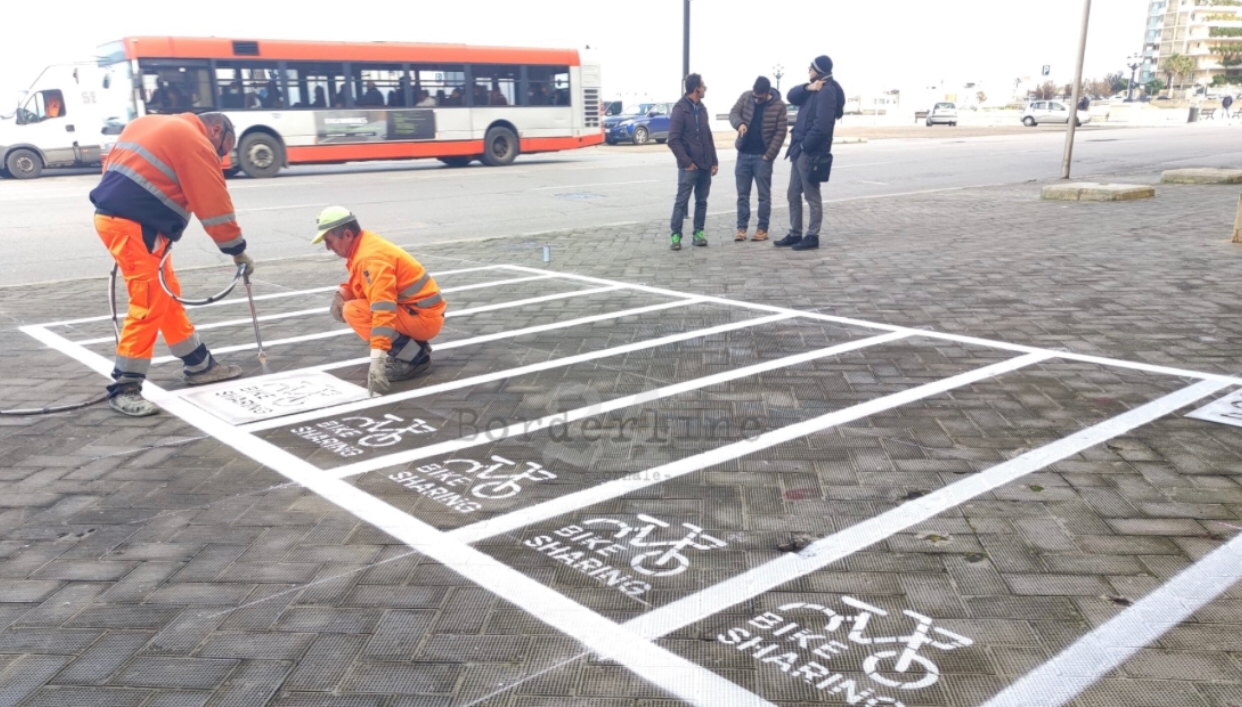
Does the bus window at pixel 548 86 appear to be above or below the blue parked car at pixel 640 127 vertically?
above

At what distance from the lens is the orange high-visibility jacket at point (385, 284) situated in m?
5.26

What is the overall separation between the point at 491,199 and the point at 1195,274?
1123 centimetres

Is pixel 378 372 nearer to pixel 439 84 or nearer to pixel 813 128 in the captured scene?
pixel 813 128

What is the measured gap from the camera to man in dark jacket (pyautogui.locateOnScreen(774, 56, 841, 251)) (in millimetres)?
9508

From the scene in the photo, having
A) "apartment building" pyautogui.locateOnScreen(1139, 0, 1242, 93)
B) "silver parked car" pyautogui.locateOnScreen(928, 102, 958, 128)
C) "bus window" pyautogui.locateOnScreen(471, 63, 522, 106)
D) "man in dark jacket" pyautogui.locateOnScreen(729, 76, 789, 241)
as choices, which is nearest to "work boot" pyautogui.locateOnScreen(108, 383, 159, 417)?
"man in dark jacket" pyautogui.locateOnScreen(729, 76, 789, 241)

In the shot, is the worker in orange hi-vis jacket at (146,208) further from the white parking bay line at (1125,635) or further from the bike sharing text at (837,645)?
the white parking bay line at (1125,635)

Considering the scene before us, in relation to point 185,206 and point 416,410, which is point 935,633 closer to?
point 416,410

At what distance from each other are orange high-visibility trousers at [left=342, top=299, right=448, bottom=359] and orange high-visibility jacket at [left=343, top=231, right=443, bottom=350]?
32mm

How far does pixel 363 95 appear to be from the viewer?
22359 mm

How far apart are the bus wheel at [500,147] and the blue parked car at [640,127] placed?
1138cm

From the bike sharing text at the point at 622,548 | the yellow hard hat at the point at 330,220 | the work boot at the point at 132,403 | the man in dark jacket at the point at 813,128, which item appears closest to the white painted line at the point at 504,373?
the work boot at the point at 132,403

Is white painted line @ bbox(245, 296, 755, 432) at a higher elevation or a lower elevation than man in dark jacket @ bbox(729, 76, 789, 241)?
lower

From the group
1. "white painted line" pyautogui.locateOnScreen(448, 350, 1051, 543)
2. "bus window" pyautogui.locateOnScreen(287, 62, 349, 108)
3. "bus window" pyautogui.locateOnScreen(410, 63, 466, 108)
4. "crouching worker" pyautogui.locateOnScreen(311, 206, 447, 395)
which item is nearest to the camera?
"white painted line" pyautogui.locateOnScreen(448, 350, 1051, 543)

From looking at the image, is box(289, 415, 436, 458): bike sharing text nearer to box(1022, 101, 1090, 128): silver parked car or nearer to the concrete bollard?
the concrete bollard
